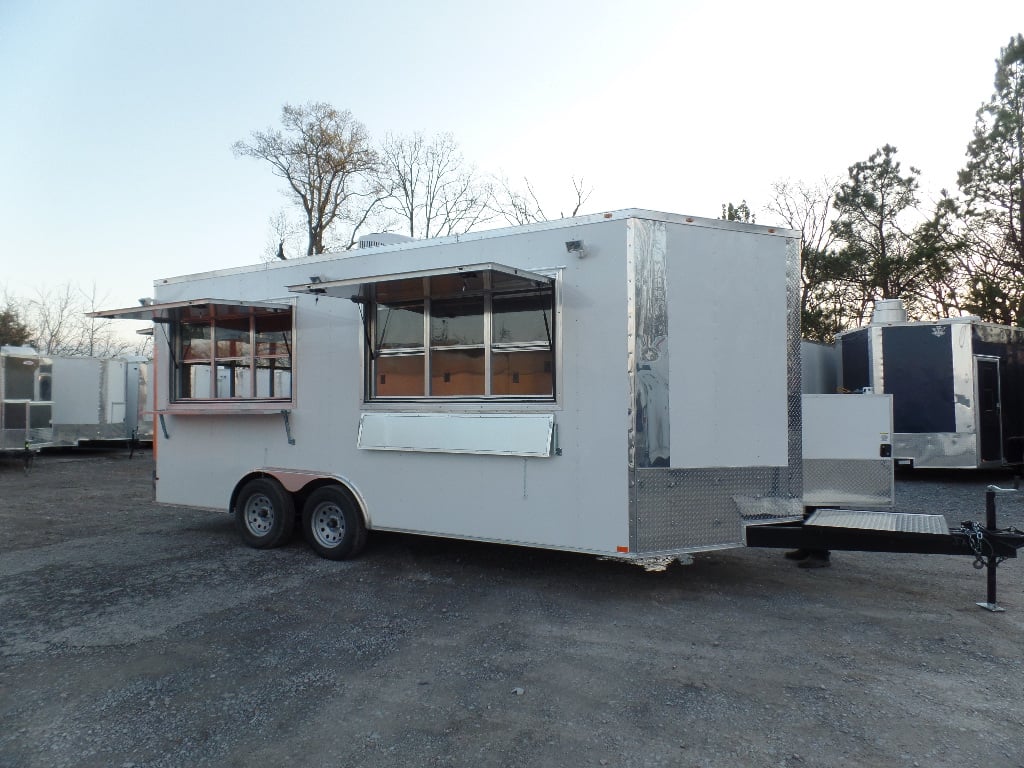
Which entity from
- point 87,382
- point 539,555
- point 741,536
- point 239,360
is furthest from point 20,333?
point 741,536

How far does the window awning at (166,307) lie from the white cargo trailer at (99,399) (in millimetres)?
11077

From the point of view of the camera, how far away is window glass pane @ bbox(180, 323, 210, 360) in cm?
691

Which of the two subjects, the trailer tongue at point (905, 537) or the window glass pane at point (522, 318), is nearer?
the trailer tongue at point (905, 537)

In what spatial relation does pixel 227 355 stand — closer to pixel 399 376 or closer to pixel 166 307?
pixel 166 307

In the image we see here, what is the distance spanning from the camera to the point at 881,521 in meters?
4.91

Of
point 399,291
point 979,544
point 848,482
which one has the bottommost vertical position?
point 979,544

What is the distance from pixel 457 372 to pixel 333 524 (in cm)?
195

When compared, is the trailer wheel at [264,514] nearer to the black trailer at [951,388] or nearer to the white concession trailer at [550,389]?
the white concession trailer at [550,389]

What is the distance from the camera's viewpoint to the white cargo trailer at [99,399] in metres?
15.8

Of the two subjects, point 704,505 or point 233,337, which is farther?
point 233,337

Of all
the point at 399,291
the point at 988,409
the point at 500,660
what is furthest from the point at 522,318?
the point at 988,409

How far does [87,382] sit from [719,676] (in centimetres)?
1736

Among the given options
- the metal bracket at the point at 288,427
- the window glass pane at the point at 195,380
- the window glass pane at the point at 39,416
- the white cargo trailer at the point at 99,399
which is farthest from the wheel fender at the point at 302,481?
the white cargo trailer at the point at 99,399

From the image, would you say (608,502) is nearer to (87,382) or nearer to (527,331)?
(527,331)
